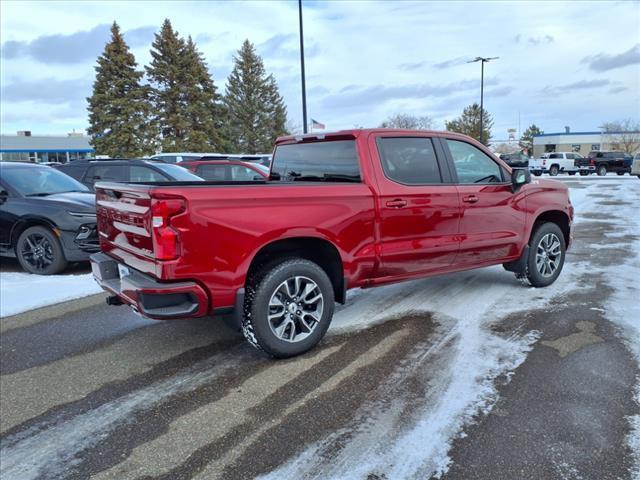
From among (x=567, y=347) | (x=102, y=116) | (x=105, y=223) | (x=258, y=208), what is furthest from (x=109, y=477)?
(x=102, y=116)

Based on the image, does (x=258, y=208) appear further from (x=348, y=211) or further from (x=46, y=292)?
(x=46, y=292)

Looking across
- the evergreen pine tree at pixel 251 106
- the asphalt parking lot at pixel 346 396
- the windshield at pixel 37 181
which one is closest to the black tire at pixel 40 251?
the windshield at pixel 37 181

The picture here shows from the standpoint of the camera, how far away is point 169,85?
151 ft

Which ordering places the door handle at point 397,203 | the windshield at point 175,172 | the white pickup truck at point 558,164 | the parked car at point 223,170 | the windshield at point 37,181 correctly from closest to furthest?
1. the door handle at point 397,203
2. the windshield at point 37,181
3. the windshield at point 175,172
4. the parked car at point 223,170
5. the white pickup truck at point 558,164

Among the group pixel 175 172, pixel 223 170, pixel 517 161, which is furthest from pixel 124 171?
pixel 517 161

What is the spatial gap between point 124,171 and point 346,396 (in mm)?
7927

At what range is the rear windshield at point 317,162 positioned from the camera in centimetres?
454

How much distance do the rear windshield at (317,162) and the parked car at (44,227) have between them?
10.2 feet

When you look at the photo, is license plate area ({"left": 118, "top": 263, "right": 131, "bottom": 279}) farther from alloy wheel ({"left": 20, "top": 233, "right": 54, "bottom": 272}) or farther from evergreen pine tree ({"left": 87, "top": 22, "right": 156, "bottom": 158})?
evergreen pine tree ({"left": 87, "top": 22, "right": 156, "bottom": 158})

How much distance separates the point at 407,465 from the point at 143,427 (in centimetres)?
159

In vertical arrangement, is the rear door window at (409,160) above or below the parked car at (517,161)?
below

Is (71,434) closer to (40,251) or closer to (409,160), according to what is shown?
(409,160)

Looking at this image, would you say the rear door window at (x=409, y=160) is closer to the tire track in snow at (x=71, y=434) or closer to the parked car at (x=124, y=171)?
the tire track in snow at (x=71, y=434)

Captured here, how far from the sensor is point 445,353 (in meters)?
4.04
